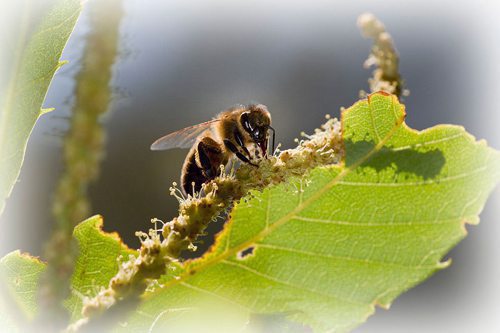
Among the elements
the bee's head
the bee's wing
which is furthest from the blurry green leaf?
the bee's wing

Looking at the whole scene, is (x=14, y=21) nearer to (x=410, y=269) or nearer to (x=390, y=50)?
(x=410, y=269)

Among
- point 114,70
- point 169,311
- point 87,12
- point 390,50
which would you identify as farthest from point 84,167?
point 169,311

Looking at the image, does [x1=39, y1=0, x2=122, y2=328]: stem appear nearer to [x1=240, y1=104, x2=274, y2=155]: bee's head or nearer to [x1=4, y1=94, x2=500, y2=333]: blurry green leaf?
[x1=240, y1=104, x2=274, y2=155]: bee's head

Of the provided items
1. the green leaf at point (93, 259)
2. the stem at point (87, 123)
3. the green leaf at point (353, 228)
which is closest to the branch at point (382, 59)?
the green leaf at point (353, 228)

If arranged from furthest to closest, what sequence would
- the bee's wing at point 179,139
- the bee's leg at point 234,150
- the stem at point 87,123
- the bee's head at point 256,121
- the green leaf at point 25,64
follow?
the stem at point 87,123
the bee's wing at point 179,139
the bee's head at point 256,121
the bee's leg at point 234,150
the green leaf at point 25,64

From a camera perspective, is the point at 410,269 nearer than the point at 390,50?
Yes

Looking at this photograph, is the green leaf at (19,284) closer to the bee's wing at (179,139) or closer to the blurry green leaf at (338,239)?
the blurry green leaf at (338,239)
